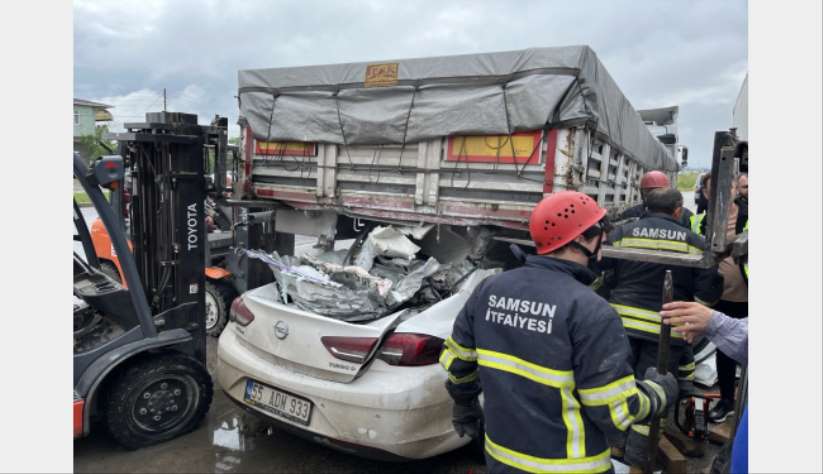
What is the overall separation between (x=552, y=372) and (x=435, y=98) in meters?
2.39

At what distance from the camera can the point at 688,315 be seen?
2246mm

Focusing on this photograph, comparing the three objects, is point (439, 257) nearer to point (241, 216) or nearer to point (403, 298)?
point (403, 298)

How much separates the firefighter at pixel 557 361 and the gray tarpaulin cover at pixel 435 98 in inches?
58.5

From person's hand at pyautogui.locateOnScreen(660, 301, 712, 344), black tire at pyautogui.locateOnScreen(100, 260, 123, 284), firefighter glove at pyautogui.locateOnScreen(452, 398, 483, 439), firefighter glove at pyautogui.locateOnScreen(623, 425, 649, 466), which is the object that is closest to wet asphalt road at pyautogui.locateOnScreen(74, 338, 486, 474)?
firefighter glove at pyautogui.locateOnScreen(623, 425, 649, 466)

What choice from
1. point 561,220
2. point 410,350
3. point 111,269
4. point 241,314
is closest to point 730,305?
point 410,350

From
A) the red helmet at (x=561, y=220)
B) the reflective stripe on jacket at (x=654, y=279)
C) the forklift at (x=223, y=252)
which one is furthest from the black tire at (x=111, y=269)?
the red helmet at (x=561, y=220)

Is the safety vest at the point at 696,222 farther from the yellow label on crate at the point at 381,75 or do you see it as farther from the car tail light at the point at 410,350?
the car tail light at the point at 410,350

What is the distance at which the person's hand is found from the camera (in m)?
2.23

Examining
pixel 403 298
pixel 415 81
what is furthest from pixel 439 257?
pixel 415 81

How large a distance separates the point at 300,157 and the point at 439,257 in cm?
138

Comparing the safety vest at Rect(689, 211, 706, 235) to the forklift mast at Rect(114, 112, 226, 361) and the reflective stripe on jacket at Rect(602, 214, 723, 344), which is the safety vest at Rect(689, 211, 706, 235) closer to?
the reflective stripe on jacket at Rect(602, 214, 723, 344)

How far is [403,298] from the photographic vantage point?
335 centimetres

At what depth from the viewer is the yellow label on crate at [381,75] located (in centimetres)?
391

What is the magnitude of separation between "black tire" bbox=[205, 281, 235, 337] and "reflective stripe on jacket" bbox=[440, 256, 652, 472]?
4398mm
